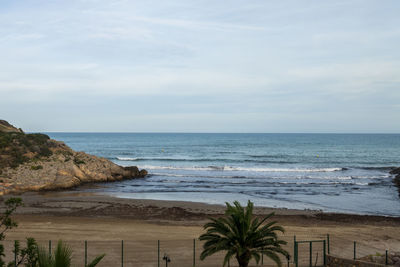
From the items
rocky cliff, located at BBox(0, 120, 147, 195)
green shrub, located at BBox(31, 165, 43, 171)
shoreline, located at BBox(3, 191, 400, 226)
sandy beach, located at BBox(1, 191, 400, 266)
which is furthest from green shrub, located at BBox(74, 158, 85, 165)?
sandy beach, located at BBox(1, 191, 400, 266)

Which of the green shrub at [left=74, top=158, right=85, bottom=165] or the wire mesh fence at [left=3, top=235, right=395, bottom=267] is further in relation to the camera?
the green shrub at [left=74, top=158, right=85, bottom=165]

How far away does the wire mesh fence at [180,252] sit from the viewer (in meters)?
17.8

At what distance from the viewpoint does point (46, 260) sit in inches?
276

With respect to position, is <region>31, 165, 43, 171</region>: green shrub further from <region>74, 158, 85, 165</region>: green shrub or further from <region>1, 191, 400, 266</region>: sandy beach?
<region>1, 191, 400, 266</region>: sandy beach

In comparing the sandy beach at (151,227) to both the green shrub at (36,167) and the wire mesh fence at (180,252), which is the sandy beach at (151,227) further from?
the green shrub at (36,167)

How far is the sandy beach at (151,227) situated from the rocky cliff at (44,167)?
19.9ft

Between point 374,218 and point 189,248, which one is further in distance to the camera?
point 374,218

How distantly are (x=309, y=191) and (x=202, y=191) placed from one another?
1239cm

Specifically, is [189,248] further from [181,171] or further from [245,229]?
[181,171]

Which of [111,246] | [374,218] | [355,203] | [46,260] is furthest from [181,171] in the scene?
[46,260]

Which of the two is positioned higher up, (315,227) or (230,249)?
(230,249)

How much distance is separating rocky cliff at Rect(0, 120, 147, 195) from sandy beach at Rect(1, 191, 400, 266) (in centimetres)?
606

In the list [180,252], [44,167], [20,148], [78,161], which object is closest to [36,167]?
[44,167]

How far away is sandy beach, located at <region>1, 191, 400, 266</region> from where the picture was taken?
19609mm
